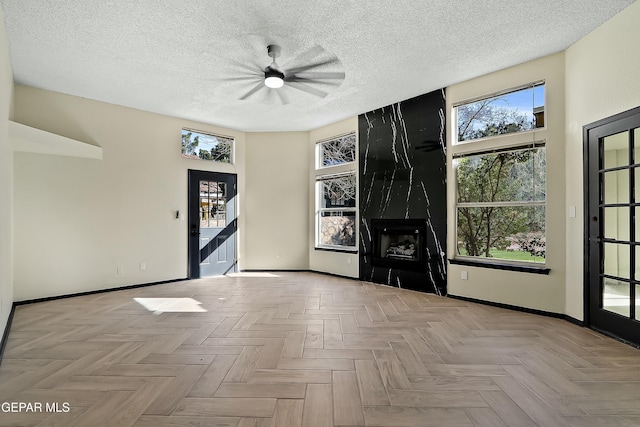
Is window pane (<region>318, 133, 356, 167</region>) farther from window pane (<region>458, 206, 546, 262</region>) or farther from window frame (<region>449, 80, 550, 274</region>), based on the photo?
window pane (<region>458, 206, 546, 262</region>)

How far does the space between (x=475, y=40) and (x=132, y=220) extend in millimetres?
5228

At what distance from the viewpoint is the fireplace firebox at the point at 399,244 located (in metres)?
4.57

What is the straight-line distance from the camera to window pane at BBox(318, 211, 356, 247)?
18.8 ft

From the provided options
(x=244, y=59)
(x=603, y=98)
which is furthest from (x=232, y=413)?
(x=603, y=98)

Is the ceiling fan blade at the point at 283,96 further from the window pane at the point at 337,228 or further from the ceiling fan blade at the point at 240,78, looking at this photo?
the window pane at the point at 337,228

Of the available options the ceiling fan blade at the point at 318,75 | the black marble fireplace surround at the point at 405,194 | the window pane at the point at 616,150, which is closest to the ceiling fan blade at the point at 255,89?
the ceiling fan blade at the point at 318,75

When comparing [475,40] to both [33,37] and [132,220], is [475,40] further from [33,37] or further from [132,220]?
[132,220]

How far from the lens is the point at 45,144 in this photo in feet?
11.8

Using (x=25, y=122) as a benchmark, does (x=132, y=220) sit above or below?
below

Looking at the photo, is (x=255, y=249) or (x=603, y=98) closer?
(x=603, y=98)

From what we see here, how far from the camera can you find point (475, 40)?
309 centimetres

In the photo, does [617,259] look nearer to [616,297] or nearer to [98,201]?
[616,297]

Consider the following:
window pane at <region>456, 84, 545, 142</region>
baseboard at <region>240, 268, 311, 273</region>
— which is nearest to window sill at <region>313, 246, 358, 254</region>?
baseboard at <region>240, 268, 311, 273</region>

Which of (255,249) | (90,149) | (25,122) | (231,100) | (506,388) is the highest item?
(231,100)
